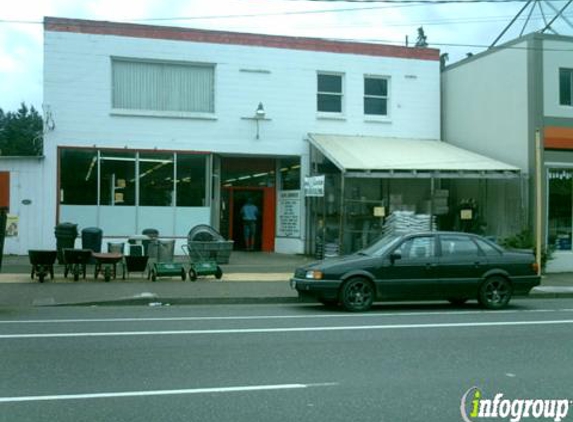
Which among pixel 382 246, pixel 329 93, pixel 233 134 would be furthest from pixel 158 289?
pixel 329 93

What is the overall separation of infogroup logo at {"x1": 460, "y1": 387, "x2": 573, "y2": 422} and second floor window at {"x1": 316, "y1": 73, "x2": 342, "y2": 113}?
57.8ft

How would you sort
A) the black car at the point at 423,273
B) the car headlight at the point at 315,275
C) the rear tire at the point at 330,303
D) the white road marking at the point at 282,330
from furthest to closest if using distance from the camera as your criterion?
1. the rear tire at the point at 330,303
2. the black car at the point at 423,273
3. the car headlight at the point at 315,275
4. the white road marking at the point at 282,330

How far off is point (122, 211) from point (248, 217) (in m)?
4.13

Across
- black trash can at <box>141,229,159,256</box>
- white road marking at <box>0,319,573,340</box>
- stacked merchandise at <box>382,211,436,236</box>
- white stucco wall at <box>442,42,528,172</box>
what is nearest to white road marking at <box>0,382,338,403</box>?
white road marking at <box>0,319,573,340</box>

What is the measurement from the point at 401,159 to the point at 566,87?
5.36 m

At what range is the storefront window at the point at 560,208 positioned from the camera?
2105 centimetres

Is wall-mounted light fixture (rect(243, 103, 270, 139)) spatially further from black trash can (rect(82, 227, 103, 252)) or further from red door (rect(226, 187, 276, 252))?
black trash can (rect(82, 227, 103, 252))

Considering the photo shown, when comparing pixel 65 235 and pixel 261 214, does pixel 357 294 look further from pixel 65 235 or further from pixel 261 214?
pixel 261 214

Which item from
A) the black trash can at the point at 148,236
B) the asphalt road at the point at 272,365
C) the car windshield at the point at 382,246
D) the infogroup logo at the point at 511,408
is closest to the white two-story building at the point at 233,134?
the black trash can at the point at 148,236

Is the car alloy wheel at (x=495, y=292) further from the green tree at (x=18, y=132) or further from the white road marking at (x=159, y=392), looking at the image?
the green tree at (x=18, y=132)

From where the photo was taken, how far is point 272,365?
26.2ft

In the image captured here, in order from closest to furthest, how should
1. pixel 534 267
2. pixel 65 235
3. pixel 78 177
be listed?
pixel 534 267 < pixel 65 235 < pixel 78 177

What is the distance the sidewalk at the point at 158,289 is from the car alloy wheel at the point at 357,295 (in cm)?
222

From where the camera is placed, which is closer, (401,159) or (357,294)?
(357,294)
